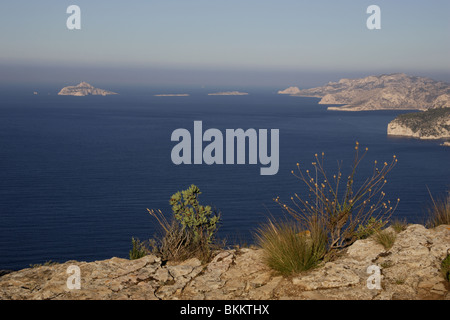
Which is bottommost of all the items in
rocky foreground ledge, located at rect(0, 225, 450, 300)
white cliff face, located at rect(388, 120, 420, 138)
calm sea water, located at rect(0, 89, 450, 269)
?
calm sea water, located at rect(0, 89, 450, 269)

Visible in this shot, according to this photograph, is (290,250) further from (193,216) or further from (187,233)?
(193,216)

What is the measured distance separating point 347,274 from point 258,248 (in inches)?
65.4

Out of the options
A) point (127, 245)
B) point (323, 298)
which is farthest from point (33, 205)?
point (323, 298)

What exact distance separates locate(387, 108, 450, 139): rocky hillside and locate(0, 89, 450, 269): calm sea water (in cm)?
668

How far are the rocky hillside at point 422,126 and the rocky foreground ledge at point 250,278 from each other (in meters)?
107

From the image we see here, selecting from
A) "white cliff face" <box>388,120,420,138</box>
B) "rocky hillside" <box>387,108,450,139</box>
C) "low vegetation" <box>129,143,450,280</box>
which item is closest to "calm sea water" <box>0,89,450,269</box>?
"white cliff face" <box>388,120,420,138</box>

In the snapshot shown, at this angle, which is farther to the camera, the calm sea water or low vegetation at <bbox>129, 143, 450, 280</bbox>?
the calm sea water

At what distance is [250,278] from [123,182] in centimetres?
4835

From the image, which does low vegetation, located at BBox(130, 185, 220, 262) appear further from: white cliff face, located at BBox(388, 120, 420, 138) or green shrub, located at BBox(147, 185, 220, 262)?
white cliff face, located at BBox(388, 120, 420, 138)

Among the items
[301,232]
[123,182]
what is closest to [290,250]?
[301,232]

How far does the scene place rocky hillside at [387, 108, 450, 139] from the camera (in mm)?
103938

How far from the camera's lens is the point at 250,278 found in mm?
5316

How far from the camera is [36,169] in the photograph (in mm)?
58531
